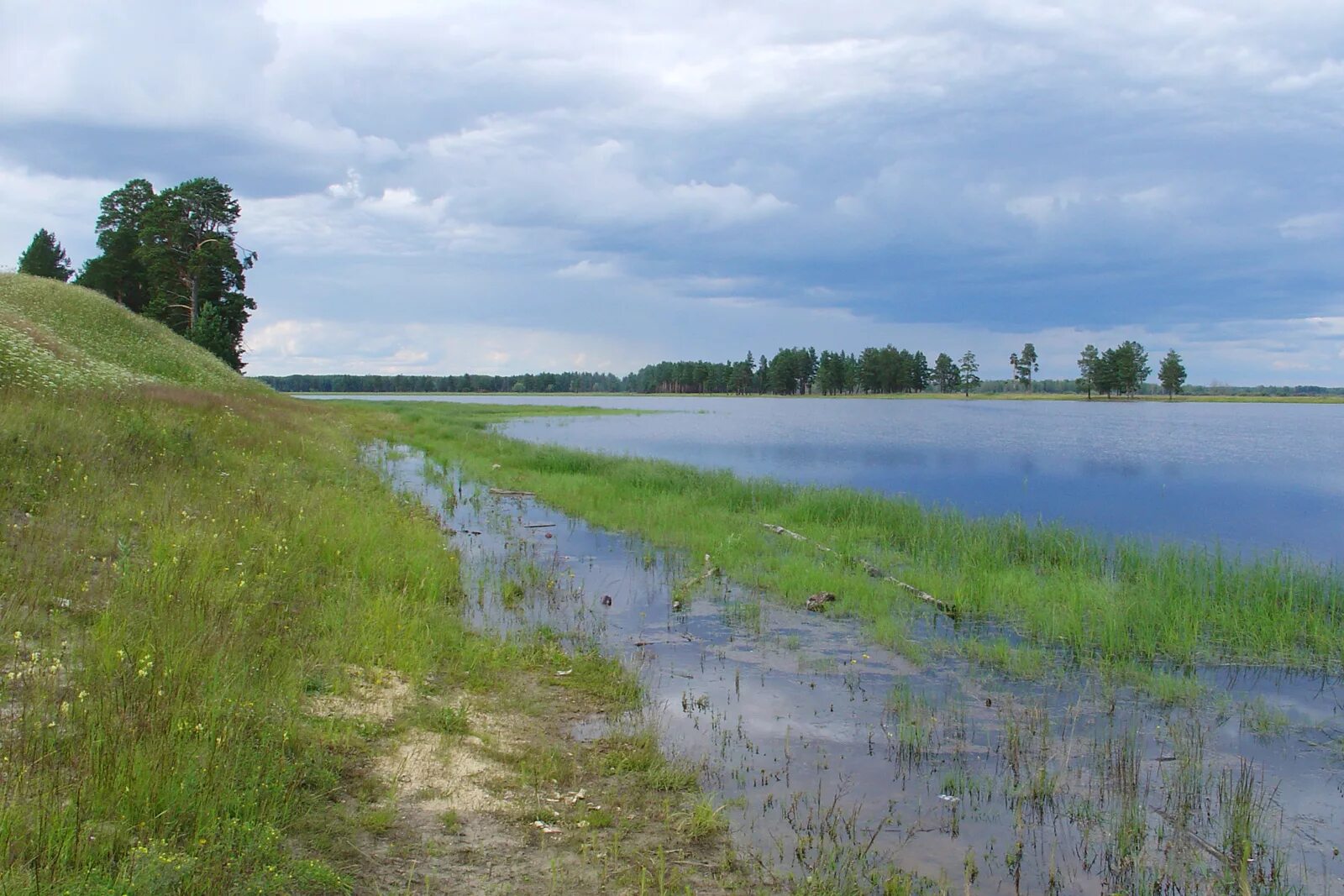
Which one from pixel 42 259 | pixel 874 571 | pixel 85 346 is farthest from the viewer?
pixel 42 259

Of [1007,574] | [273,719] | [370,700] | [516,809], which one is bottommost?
[516,809]

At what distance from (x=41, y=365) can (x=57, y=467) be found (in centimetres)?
1118

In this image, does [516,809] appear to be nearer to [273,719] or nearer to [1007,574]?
[273,719]

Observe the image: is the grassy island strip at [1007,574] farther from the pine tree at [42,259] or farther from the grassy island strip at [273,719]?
the pine tree at [42,259]

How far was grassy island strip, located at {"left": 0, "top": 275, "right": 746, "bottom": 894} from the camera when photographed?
15.6ft

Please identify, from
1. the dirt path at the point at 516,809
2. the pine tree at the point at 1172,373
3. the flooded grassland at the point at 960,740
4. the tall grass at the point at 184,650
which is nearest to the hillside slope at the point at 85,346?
the tall grass at the point at 184,650

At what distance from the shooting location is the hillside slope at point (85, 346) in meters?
20.9

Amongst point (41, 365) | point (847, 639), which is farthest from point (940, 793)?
point (41, 365)

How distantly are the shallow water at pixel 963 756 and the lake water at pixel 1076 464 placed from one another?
1083 centimetres

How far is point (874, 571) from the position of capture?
15.9 metres

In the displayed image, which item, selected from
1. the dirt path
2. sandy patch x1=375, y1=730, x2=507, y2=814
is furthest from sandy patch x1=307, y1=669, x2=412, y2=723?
sandy patch x1=375, y1=730, x2=507, y2=814

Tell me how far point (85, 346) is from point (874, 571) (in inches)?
1400

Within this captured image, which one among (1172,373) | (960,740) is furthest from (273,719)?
(1172,373)

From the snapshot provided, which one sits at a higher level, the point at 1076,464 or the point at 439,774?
the point at 1076,464
